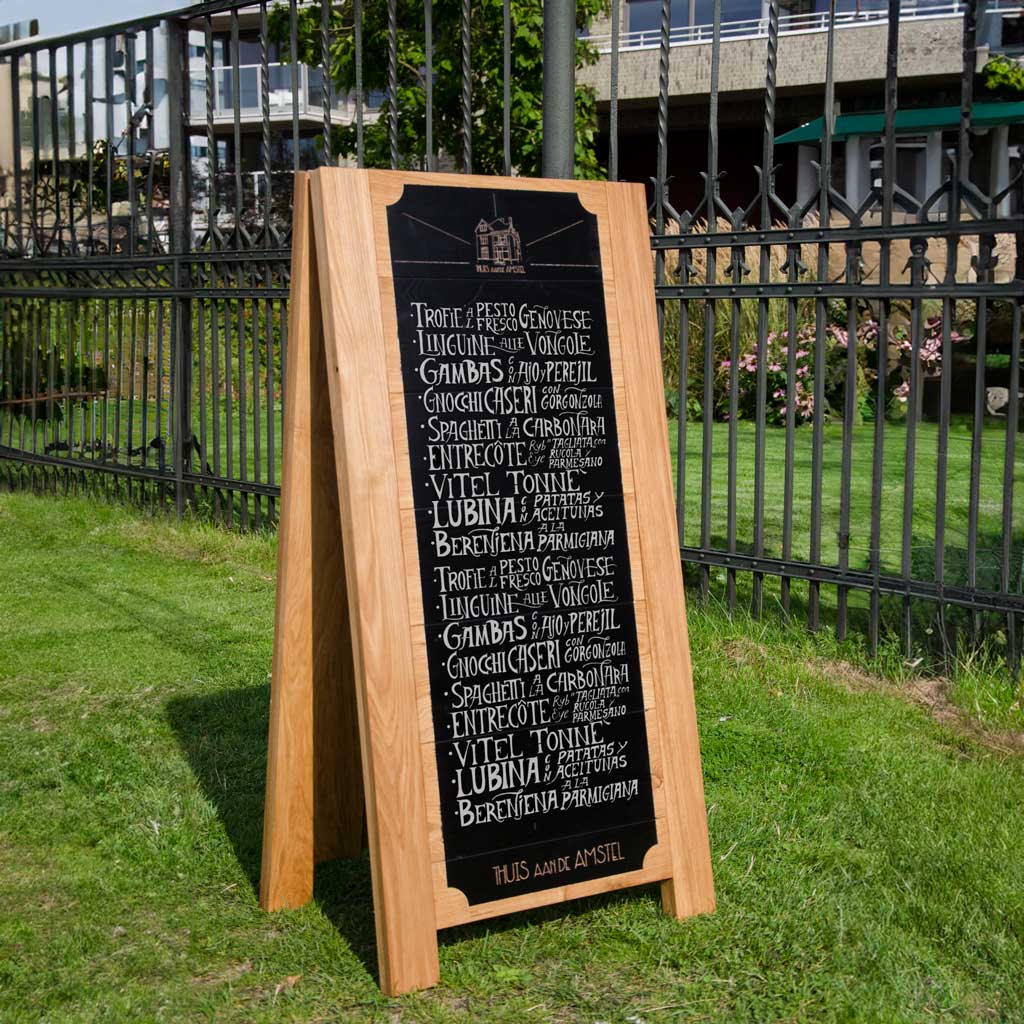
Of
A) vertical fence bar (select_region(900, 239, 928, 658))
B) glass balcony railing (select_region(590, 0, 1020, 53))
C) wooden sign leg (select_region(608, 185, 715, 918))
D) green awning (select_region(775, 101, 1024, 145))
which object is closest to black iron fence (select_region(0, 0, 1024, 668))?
vertical fence bar (select_region(900, 239, 928, 658))

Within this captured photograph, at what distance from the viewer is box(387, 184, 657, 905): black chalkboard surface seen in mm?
3252

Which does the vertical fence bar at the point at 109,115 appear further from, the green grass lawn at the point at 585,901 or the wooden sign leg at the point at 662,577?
the wooden sign leg at the point at 662,577

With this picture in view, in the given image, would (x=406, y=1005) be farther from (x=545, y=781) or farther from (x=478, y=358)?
(x=478, y=358)

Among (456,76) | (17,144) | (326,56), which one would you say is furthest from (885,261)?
Answer: (456,76)

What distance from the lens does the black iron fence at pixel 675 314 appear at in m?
5.07

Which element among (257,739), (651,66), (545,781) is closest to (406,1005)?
(545,781)

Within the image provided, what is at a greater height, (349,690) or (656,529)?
(656,529)

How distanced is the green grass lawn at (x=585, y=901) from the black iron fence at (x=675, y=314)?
82 cm

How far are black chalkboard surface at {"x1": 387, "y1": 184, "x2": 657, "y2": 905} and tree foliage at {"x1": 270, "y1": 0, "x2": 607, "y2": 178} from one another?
483 inches

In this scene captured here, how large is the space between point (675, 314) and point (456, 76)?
224 inches

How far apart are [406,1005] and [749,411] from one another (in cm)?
1283

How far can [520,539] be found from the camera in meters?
3.40

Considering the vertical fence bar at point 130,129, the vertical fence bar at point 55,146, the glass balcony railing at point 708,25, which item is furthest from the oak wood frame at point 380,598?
the glass balcony railing at point 708,25

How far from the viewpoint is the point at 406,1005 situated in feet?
9.97
